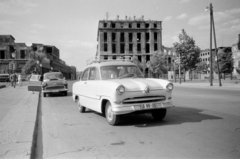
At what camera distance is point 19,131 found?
4836mm

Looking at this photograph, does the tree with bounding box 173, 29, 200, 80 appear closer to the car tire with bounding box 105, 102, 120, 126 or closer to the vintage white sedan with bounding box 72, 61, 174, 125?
the vintage white sedan with bounding box 72, 61, 174, 125

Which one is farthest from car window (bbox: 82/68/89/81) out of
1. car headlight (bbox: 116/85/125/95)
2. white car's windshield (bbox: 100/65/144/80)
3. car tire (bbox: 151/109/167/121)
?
car tire (bbox: 151/109/167/121)

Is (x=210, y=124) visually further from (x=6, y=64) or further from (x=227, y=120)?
(x=6, y=64)

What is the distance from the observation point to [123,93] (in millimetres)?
5172

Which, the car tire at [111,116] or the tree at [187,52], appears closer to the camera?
the car tire at [111,116]

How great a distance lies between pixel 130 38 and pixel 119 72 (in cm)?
7291

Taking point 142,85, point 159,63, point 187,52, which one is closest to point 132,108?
point 142,85

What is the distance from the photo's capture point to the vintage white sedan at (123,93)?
5.19 m

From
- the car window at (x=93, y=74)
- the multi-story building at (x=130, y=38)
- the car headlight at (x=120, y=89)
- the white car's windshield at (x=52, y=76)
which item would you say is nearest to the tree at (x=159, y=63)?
the multi-story building at (x=130, y=38)

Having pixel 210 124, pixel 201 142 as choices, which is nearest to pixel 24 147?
pixel 201 142

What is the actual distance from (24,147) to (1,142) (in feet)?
2.05

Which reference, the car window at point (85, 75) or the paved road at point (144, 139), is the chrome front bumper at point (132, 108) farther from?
the car window at point (85, 75)

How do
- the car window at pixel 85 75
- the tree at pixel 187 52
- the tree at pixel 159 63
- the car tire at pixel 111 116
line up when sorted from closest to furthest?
the car tire at pixel 111 116, the car window at pixel 85 75, the tree at pixel 187 52, the tree at pixel 159 63

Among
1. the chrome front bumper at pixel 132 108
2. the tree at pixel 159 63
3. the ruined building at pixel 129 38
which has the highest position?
the ruined building at pixel 129 38
